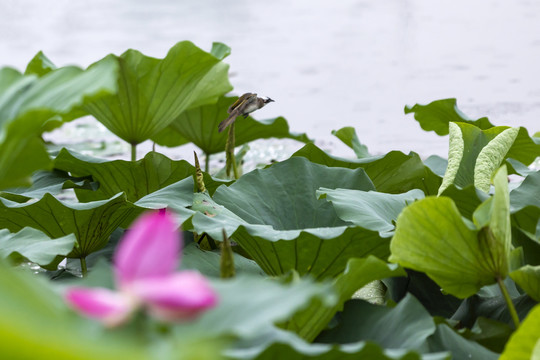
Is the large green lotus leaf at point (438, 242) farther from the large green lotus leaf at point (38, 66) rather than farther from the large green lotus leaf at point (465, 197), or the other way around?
the large green lotus leaf at point (38, 66)

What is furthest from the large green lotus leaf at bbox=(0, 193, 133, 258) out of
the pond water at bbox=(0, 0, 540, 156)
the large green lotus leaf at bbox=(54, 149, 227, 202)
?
the pond water at bbox=(0, 0, 540, 156)

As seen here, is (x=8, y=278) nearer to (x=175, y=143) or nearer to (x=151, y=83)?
(x=151, y=83)

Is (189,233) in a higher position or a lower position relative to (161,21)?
higher

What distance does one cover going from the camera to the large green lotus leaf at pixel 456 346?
41cm

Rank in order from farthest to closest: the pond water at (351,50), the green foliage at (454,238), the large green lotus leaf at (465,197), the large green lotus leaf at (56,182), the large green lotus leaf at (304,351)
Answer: the pond water at (351,50) → the large green lotus leaf at (56,182) → the large green lotus leaf at (465,197) → the green foliage at (454,238) → the large green lotus leaf at (304,351)

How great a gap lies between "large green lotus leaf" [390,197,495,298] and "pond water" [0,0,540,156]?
1.82 meters

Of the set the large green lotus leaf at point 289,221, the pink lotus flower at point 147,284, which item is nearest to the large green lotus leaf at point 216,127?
the large green lotus leaf at point 289,221

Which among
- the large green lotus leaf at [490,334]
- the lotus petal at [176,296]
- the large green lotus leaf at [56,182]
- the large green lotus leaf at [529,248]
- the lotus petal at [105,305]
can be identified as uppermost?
the lotus petal at [176,296]

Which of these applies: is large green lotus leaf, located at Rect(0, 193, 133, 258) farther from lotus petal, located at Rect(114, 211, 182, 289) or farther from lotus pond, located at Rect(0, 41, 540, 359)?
lotus petal, located at Rect(114, 211, 182, 289)

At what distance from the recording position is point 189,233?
2.07ft

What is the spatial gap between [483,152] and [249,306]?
37 centimetres


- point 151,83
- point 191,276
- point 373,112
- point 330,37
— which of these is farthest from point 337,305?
point 330,37

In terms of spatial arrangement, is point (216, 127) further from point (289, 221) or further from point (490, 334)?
point (490, 334)

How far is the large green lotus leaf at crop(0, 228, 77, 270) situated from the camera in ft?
1.54
